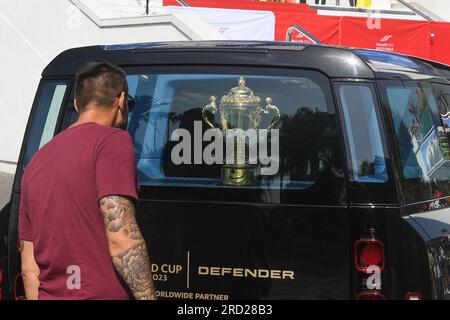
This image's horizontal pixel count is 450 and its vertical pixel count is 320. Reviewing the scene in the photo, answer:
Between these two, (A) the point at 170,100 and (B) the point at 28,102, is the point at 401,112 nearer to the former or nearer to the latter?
(A) the point at 170,100

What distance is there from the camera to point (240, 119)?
3.92 metres

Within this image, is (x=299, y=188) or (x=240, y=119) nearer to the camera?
(x=299, y=188)

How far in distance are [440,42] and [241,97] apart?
14013 mm

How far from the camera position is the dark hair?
9.77ft

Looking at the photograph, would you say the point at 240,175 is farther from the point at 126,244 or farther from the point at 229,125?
the point at 126,244

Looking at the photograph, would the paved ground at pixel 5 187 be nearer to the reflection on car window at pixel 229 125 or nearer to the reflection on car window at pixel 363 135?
the reflection on car window at pixel 229 125

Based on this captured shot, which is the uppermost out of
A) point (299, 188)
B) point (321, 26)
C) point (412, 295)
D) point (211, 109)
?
point (321, 26)

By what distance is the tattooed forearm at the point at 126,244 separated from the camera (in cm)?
282

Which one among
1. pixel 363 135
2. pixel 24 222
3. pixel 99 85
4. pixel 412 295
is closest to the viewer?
pixel 99 85

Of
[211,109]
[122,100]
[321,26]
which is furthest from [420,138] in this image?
[321,26]

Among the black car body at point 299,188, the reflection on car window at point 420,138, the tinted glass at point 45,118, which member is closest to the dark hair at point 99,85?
the black car body at point 299,188

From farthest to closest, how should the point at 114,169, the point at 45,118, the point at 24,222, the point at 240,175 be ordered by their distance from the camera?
the point at 45,118
the point at 240,175
the point at 24,222
the point at 114,169

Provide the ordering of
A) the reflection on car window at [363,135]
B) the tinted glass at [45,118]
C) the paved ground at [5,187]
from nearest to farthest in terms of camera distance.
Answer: the reflection on car window at [363,135] < the tinted glass at [45,118] < the paved ground at [5,187]
